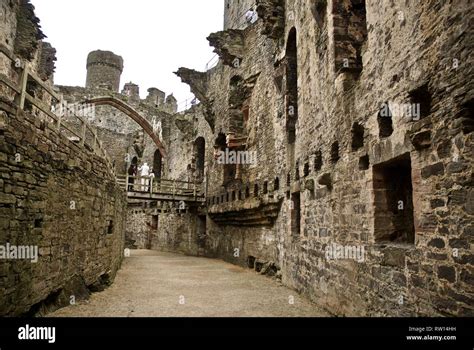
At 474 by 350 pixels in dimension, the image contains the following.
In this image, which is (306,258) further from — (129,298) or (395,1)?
(395,1)

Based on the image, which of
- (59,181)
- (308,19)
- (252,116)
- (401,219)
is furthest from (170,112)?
(401,219)

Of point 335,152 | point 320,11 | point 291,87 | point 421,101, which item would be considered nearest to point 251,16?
point 291,87

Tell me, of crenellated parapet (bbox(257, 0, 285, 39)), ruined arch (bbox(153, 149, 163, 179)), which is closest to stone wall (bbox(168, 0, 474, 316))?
crenellated parapet (bbox(257, 0, 285, 39))

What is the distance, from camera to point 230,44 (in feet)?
44.8

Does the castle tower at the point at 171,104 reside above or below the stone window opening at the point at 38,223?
above

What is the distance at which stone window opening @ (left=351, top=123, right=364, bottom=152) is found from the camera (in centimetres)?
517

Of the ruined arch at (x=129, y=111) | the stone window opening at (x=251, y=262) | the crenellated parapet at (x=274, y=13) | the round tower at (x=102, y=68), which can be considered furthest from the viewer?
the round tower at (x=102, y=68)

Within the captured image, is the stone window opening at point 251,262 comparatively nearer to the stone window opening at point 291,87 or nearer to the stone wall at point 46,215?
the stone window opening at point 291,87

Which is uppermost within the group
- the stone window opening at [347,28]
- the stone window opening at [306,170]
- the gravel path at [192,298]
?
the stone window opening at [347,28]

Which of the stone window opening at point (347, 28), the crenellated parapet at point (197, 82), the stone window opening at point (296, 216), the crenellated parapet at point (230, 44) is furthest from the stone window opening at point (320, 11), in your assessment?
the crenellated parapet at point (197, 82)

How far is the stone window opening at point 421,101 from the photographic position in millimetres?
3547

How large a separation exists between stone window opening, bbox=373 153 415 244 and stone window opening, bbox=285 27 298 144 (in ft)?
14.0

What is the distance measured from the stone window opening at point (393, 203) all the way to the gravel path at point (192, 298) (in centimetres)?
203

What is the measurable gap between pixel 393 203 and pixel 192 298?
13.7ft
